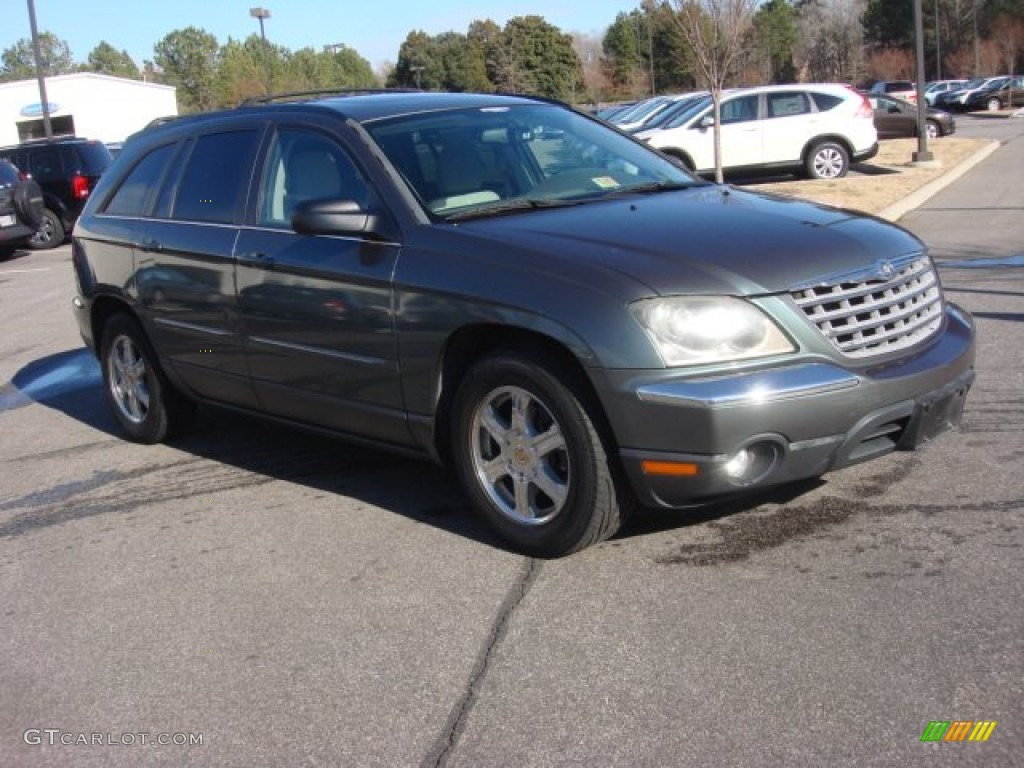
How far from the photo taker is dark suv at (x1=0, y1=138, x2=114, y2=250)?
21312 mm

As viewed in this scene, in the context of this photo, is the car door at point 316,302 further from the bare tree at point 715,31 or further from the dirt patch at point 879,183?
the bare tree at point 715,31

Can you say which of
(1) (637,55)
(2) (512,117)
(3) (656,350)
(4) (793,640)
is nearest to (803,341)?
(3) (656,350)

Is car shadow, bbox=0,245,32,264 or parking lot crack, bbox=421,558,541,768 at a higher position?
car shadow, bbox=0,245,32,264

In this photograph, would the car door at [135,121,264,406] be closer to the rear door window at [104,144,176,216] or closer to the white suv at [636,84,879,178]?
the rear door window at [104,144,176,216]

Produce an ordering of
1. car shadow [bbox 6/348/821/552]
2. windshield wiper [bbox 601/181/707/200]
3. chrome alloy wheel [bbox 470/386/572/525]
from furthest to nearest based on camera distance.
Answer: windshield wiper [bbox 601/181/707/200]
car shadow [bbox 6/348/821/552]
chrome alloy wheel [bbox 470/386/572/525]

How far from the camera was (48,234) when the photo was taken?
21.7 meters

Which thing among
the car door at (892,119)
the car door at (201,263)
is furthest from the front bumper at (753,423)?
the car door at (892,119)

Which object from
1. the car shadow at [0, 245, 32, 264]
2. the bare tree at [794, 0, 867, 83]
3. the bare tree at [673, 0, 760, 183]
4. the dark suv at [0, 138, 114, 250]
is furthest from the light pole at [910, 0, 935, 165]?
the bare tree at [794, 0, 867, 83]

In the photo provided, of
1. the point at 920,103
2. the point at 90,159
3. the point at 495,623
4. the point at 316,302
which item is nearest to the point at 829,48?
the point at 920,103

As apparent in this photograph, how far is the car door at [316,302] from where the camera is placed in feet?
15.7

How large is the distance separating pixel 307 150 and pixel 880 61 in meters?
78.6

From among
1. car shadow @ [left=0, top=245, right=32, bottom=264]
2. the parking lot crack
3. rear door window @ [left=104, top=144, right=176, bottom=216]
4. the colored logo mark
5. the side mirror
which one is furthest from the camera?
car shadow @ [left=0, top=245, right=32, bottom=264]

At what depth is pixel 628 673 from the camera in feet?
11.6

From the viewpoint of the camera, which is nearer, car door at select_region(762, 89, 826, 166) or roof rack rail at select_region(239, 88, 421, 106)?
roof rack rail at select_region(239, 88, 421, 106)
